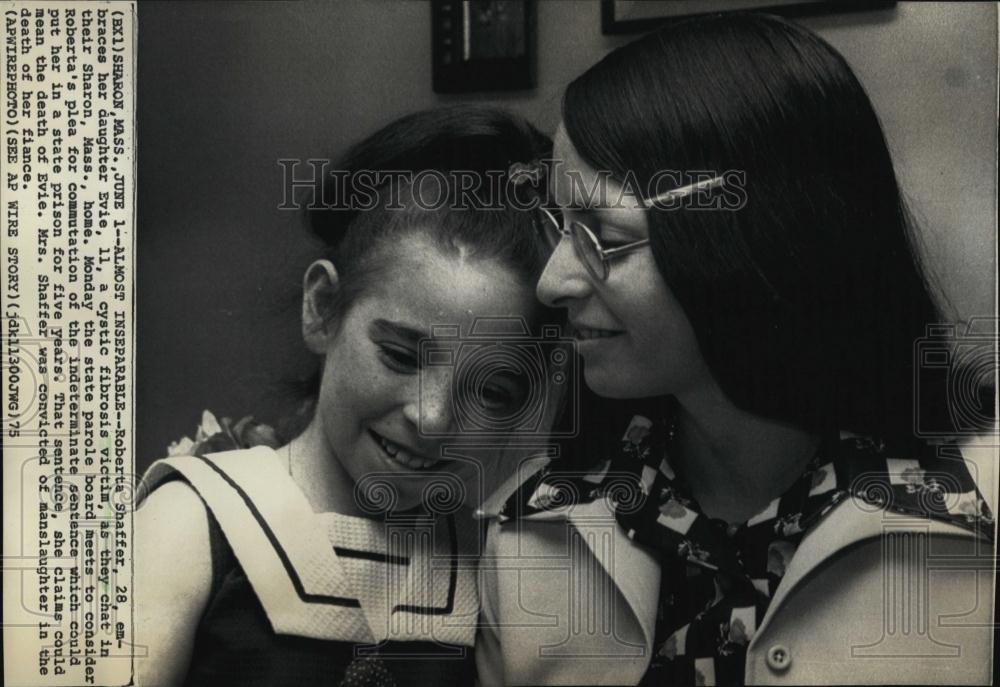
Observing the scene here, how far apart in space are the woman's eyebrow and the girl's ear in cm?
5

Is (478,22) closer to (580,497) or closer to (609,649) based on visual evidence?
(580,497)

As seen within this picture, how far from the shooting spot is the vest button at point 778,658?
2.30ft

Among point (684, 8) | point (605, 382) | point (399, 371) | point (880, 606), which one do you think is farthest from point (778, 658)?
point (684, 8)

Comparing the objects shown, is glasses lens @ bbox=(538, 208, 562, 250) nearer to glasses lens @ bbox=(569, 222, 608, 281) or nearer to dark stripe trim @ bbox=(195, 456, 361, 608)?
glasses lens @ bbox=(569, 222, 608, 281)

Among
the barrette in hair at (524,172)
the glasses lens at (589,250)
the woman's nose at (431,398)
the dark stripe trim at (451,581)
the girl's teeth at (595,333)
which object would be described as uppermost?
the barrette in hair at (524,172)

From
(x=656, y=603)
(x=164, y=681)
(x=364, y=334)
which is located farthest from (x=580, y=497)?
(x=164, y=681)

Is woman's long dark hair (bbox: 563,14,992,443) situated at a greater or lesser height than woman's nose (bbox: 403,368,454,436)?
greater

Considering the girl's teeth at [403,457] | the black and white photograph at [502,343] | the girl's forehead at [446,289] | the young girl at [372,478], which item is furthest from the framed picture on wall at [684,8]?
the girl's teeth at [403,457]

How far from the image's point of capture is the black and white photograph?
70 cm

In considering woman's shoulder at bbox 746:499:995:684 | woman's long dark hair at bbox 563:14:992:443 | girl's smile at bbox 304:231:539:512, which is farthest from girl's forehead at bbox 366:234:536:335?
woman's shoulder at bbox 746:499:995:684

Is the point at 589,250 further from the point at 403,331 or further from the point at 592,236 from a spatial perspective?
the point at 403,331

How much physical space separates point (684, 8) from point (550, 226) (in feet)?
0.63

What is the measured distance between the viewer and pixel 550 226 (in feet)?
2.40

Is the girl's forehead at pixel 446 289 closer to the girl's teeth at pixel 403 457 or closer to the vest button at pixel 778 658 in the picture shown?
the girl's teeth at pixel 403 457
